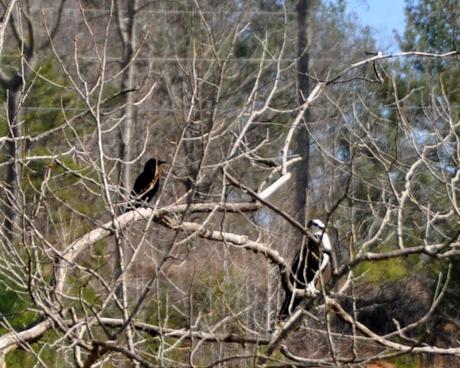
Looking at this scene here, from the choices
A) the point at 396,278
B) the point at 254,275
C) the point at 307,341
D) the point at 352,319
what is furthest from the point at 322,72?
the point at 352,319

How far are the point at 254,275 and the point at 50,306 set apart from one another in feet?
18.8

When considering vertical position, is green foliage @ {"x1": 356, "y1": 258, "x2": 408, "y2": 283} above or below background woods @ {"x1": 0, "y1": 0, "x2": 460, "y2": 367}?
below

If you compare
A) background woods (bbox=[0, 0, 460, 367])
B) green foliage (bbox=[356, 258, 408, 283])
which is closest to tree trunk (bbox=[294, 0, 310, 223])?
background woods (bbox=[0, 0, 460, 367])

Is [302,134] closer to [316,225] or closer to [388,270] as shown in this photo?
[388,270]

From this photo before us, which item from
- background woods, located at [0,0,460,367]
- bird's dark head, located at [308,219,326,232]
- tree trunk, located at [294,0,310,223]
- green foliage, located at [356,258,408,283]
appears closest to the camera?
bird's dark head, located at [308,219,326,232]

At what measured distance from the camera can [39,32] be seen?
55.0ft

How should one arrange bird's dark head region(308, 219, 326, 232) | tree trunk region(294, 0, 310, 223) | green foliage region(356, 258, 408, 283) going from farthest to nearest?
1. green foliage region(356, 258, 408, 283)
2. tree trunk region(294, 0, 310, 223)
3. bird's dark head region(308, 219, 326, 232)

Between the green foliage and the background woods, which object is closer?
the background woods

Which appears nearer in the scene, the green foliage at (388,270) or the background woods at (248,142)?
the background woods at (248,142)

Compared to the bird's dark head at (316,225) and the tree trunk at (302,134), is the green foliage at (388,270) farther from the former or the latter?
the bird's dark head at (316,225)

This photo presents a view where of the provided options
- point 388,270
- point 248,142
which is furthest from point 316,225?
point 388,270

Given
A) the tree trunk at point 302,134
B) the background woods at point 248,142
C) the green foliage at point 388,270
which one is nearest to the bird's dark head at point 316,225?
the background woods at point 248,142

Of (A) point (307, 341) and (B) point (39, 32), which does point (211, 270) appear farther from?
(B) point (39, 32)

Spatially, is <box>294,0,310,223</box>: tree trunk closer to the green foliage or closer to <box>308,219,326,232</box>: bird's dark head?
the green foliage
